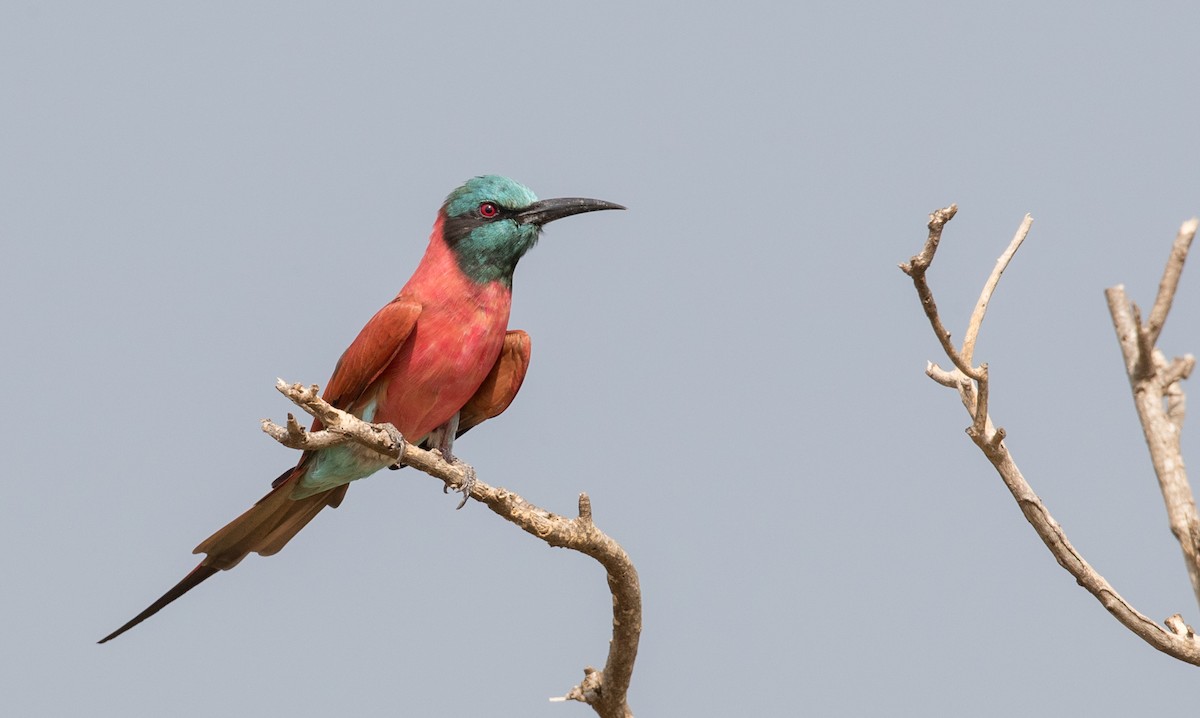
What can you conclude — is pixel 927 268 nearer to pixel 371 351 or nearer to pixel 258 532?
pixel 371 351

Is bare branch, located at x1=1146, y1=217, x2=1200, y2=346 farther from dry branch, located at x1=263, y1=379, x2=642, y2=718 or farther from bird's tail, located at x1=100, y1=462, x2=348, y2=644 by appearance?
bird's tail, located at x1=100, y1=462, x2=348, y2=644

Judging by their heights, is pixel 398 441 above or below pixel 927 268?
below

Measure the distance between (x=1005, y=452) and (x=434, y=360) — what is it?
241 cm

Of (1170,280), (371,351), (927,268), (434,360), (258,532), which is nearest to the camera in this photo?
(1170,280)

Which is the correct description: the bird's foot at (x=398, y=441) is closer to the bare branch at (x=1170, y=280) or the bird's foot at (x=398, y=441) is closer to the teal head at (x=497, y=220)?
the teal head at (x=497, y=220)

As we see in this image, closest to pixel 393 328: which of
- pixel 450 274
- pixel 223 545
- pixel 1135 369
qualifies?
pixel 450 274

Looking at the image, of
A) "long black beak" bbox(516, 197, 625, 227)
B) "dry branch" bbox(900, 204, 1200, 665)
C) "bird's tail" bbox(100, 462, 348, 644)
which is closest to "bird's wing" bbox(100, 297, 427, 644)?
"bird's tail" bbox(100, 462, 348, 644)

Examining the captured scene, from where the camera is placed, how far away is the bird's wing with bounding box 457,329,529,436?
18.4ft

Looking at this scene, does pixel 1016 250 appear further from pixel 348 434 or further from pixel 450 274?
pixel 450 274

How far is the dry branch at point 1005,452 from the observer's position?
11.5 feet

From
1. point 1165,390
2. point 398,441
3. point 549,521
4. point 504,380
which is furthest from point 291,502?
point 1165,390

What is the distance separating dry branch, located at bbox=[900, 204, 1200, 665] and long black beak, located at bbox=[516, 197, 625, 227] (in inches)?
86.8

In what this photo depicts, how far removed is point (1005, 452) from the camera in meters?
3.77

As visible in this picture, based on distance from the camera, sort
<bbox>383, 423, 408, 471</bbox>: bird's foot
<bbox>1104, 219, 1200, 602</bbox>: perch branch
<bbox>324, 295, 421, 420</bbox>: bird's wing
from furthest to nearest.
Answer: <bbox>324, 295, 421, 420</bbox>: bird's wing
<bbox>383, 423, 408, 471</bbox>: bird's foot
<bbox>1104, 219, 1200, 602</bbox>: perch branch
